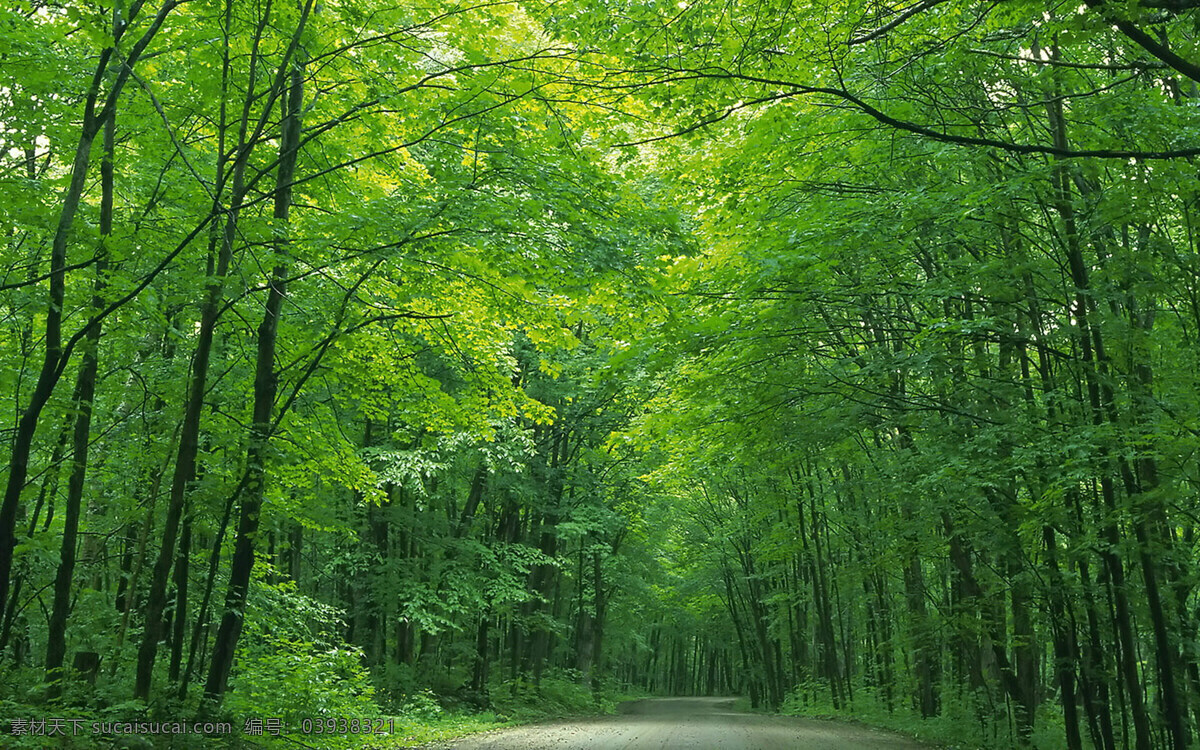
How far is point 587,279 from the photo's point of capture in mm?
9234

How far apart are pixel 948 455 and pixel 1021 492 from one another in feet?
13.5

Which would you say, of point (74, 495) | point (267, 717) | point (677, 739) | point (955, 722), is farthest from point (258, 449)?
point (955, 722)

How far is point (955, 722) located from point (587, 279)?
12274 mm

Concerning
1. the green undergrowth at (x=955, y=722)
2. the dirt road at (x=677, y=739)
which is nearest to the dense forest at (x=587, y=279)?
the green undergrowth at (x=955, y=722)

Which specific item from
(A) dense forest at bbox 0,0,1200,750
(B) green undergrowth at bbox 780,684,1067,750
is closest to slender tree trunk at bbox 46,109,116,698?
(A) dense forest at bbox 0,0,1200,750

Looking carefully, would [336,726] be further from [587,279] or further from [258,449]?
[587,279]

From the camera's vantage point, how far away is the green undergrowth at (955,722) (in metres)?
12.7

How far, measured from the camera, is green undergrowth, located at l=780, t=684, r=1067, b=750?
12719 millimetres

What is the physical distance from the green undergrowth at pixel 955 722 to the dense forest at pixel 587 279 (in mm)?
438

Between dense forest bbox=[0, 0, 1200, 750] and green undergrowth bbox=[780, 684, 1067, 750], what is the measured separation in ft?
1.44

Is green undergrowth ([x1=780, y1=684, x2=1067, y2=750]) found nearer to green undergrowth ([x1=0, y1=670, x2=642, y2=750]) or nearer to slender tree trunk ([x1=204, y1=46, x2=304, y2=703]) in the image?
green undergrowth ([x1=0, y1=670, x2=642, y2=750])

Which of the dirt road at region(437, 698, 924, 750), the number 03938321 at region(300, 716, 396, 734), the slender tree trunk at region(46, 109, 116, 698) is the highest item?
the slender tree trunk at region(46, 109, 116, 698)

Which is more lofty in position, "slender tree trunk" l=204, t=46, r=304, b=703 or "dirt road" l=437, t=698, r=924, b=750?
"slender tree trunk" l=204, t=46, r=304, b=703

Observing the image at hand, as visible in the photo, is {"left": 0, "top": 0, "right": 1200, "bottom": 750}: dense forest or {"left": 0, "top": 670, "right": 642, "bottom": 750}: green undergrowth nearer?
{"left": 0, "top": 0, "right": 1200, "bottom": 750}: dense forest
